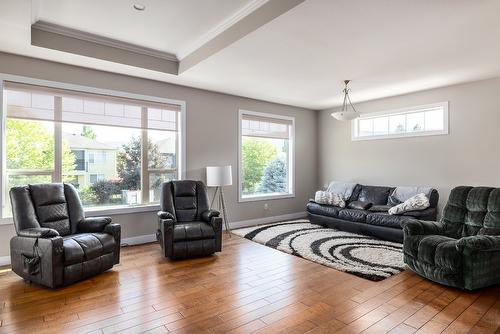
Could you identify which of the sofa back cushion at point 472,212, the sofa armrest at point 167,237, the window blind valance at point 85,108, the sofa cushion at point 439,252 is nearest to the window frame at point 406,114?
the sofa back cushion at point 472,212

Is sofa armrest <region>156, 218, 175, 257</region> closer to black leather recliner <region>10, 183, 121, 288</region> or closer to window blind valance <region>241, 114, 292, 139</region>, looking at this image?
black leather recliner <region>10, 183, 121, 288</region>

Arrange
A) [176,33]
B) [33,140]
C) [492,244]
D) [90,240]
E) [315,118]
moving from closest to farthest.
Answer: [492,244] < [90,240] < [176,33] < [33,140] < [315,118]

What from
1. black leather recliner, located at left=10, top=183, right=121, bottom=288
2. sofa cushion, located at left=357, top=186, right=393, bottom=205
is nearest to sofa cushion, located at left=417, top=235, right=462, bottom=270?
sofa cushion, located at left=357, top=186, right=393, bottom=205

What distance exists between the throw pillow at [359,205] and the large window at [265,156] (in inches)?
59.7

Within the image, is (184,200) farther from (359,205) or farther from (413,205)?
(413,205)

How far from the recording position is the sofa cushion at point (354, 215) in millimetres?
5162

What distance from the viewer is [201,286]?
10.2ft

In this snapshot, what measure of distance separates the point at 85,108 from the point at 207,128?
1964mm

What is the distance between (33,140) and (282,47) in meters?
3.39

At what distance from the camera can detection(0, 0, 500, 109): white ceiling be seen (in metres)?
2.70

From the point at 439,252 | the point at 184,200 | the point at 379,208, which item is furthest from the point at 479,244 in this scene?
the point at 184,200

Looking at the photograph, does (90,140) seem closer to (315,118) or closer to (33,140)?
(33,140)

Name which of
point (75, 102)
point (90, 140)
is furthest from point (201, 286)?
point (75, 102)

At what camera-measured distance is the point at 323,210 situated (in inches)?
228
